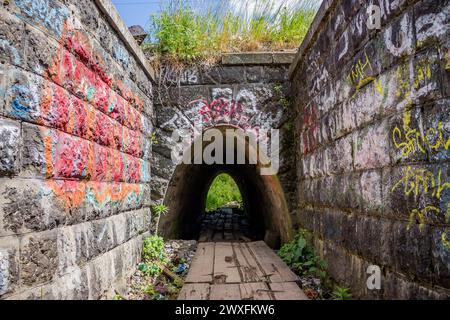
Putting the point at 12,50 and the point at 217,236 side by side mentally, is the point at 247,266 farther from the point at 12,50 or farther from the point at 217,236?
the point at 217,236

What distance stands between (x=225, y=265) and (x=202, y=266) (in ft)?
0.79

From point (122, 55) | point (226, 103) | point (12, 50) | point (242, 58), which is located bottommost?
point (12, 50)

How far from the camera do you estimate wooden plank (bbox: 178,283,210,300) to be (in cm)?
259

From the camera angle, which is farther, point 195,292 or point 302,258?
point 302,258

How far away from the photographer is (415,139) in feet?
5.69

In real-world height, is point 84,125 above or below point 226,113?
below

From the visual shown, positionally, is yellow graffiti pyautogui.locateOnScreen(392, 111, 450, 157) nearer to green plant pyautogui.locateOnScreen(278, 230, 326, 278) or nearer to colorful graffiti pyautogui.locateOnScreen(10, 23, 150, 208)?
green plant pyautogui.locateOnScreen(278, 230, 326, 278)

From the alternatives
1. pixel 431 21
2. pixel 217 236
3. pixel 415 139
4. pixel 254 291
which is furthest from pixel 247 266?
pixel 217 236

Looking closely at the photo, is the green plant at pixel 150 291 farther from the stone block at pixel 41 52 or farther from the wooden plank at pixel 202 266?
the stone block at pixel 41 52

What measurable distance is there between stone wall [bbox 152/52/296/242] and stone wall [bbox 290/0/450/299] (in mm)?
1031

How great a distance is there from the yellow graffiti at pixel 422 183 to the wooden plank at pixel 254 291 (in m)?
1.30
